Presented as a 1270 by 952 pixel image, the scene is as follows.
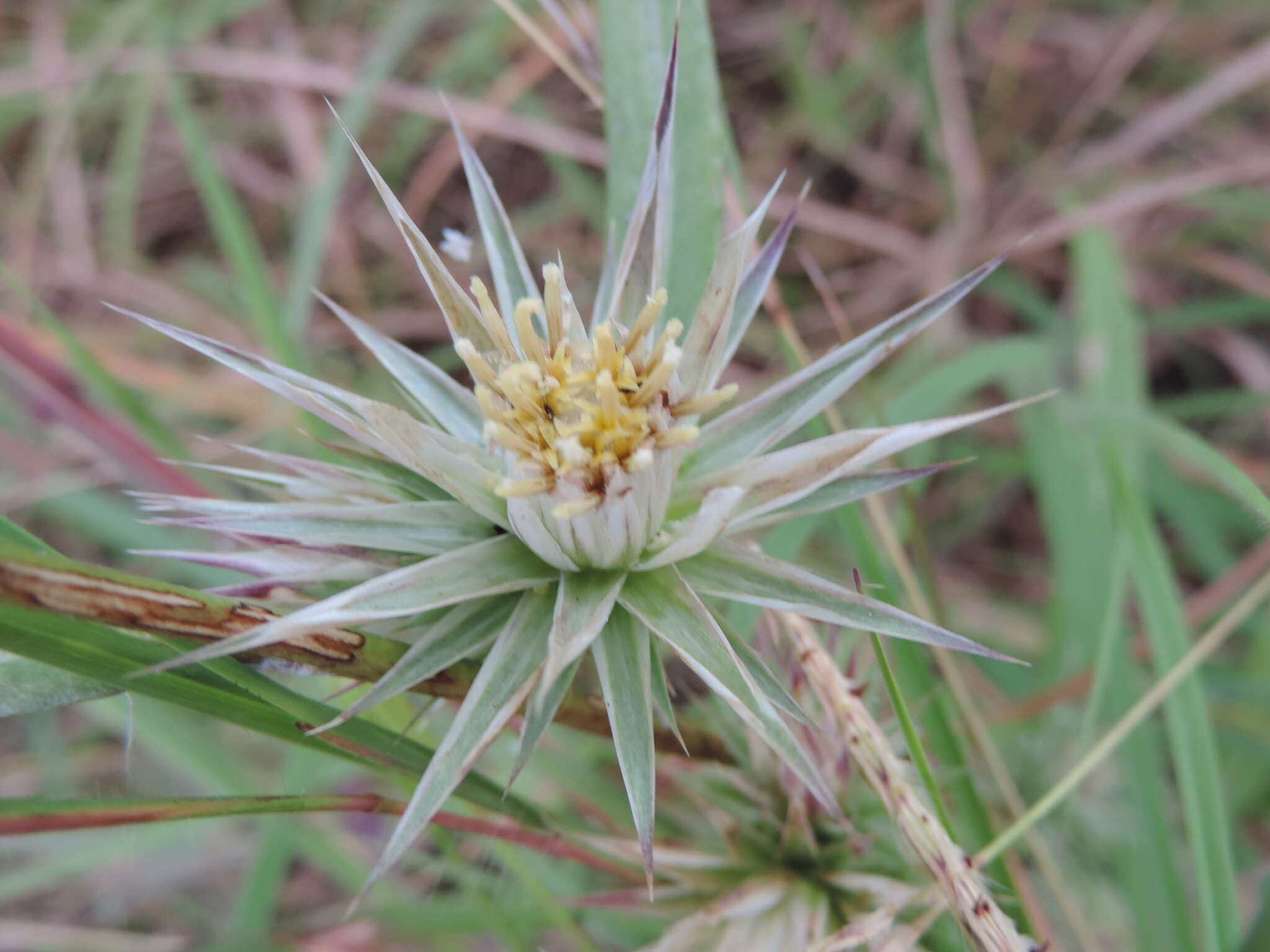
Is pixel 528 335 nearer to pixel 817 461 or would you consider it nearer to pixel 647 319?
pixel 647 319

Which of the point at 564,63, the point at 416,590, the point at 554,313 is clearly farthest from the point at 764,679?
the point at 564,63

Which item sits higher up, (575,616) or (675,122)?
(675,122)

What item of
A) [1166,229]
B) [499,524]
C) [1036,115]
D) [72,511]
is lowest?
[72,511]

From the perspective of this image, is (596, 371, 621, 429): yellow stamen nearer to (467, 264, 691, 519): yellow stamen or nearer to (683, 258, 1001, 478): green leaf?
(467, 264, 691, 519): yellow stamen

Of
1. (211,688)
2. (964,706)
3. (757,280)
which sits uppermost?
(757,280)

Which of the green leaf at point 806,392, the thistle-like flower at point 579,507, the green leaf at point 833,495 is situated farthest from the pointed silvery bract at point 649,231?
the green leaf at point 833,495

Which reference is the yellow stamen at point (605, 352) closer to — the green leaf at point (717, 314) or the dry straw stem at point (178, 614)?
the green leaf at point (717, 314)

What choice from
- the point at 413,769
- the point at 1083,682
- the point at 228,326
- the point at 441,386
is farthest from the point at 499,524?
the point at 228,326

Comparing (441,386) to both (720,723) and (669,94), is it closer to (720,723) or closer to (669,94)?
(669,94)
